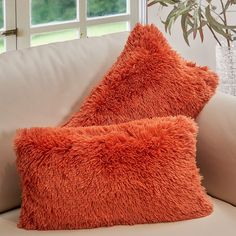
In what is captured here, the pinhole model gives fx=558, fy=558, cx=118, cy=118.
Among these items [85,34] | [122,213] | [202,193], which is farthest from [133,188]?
[85,34]

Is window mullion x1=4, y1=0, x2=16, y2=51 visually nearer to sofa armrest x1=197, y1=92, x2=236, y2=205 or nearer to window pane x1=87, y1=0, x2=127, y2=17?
window pane x1=87, y1=0, x2=127, y2=17

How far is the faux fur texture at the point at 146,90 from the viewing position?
1676 millimetres

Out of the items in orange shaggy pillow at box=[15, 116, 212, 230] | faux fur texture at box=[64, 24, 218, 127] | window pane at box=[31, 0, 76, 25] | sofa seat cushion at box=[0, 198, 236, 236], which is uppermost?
window pane at box=[31, 0, 76, 25]

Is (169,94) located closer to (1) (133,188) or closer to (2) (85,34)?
(1) (133,188)

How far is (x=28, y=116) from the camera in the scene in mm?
1651

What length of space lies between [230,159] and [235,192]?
10cm

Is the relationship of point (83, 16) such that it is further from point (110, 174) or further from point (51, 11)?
point (110, 174)

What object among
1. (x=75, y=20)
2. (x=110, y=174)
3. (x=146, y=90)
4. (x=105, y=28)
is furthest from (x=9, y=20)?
(x=110, y=174)

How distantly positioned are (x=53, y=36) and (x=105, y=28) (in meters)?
0.29

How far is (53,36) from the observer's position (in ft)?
8.23

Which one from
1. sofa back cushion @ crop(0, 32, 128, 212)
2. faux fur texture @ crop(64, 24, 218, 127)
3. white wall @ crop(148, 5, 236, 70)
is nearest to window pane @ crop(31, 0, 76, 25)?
white wall @ crop(148, 5, 236, 70)

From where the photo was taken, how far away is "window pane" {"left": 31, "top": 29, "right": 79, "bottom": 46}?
95.9 inches

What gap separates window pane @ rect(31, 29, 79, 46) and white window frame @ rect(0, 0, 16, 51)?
0.35 ft

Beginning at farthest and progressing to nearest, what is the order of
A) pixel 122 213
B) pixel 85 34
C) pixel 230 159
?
pixel 85 34 → pixel 230 159 → pixel 122 213
